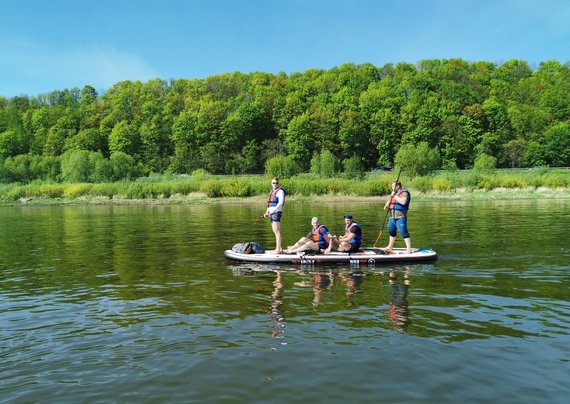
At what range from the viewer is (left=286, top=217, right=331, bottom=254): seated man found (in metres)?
16.4

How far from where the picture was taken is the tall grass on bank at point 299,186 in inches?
2325

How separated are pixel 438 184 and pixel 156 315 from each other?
173ft

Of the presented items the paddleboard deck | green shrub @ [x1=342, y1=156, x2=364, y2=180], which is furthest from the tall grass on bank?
the paddleboard deck

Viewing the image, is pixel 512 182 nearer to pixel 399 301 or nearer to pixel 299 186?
pixel 299 186

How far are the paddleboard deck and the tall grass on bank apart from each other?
43345mm

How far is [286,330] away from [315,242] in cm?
751

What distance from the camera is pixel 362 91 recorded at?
127 metres

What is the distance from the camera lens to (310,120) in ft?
358

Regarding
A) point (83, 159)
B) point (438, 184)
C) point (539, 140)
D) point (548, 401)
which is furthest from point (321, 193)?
point (539, 140)

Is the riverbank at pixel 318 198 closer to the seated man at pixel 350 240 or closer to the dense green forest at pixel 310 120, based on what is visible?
the dense green forest at pixel 310 120

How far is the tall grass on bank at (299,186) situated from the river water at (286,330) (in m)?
41.6

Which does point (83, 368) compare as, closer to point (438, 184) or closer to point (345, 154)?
point (438, 184)

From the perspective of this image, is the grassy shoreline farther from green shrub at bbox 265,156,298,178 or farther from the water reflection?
the water reflection

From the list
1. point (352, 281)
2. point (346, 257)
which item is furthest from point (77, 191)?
point (352, 281)
